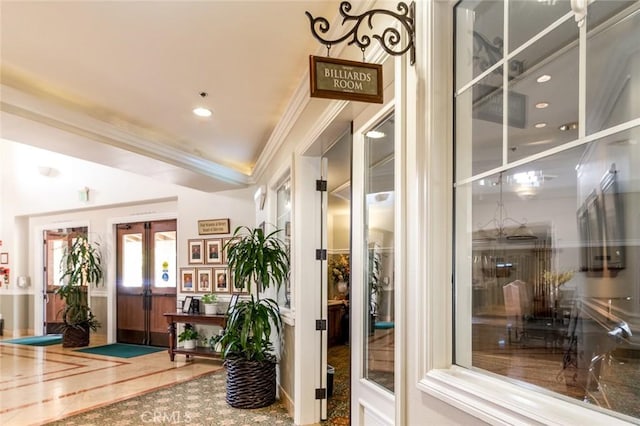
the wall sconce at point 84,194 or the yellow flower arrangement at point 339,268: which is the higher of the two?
the wall sconce at point 84,194

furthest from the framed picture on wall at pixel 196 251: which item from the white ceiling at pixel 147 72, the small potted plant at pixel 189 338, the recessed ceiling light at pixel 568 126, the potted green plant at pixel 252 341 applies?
the recessed ceiling light at pixel 568 126

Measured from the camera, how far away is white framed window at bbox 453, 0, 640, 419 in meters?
0.92

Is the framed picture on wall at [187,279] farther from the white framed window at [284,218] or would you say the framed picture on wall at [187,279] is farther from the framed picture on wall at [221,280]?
the white framed window at [284,218]

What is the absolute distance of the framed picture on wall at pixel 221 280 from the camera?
21.8 ft

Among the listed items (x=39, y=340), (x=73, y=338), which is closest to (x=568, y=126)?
(x=73, y=338)

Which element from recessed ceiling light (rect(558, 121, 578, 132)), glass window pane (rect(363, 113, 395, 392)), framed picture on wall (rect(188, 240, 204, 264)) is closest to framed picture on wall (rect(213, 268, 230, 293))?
framed picture on wall (rect(188, 240, 204, 264))

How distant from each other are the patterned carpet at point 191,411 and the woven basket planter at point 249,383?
0.22 feet

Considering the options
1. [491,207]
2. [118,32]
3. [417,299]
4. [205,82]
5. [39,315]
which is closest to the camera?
[491,207]

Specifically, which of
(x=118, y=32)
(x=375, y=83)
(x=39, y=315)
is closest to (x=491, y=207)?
(x=375, y=83)

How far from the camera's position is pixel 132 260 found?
25.7 feet

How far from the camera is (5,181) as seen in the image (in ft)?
30.0

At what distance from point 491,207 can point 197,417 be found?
11.2 ft

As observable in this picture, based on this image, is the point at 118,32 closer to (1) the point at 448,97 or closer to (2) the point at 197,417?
(1) the point at 448,97

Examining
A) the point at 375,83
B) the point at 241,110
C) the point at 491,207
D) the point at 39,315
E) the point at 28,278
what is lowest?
the point at 39,315
